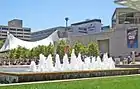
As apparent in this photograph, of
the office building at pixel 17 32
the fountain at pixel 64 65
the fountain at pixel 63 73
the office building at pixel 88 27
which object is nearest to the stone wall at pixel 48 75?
the fountain at pixel 63 73

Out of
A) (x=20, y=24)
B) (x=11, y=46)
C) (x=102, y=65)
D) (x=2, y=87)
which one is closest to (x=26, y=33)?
(x=20, y=24)

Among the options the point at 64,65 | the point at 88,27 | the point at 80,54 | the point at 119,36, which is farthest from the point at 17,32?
the point at 64,65

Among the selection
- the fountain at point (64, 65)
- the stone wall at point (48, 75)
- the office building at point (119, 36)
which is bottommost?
the stone wall at point (48, 75)

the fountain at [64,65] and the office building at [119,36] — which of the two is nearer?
the fountain at [64,65]

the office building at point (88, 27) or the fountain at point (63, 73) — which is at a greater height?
the office building at point (88, 27)

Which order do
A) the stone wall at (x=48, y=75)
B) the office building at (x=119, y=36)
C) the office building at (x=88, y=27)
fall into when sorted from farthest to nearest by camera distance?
the office building at (x=88, y=27) → the office building at (x=119, y=36) → the stone wall at (x=48, y=75)

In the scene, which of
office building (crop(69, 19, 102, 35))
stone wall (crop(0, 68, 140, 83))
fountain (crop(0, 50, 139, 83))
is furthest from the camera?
office building (crop(69, 19, 102, 35))

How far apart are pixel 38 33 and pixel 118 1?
12001cm

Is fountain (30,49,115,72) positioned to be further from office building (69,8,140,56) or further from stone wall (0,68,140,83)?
office building (69,8,140,56)

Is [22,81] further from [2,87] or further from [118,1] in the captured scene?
[118,1]

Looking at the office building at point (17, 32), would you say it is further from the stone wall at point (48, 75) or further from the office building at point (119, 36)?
the stone wall at point (48, 75)

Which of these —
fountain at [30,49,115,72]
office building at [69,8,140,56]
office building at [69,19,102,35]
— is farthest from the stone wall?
office building at [69,19,102,35]

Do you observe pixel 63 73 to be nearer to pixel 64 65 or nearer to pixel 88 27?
pixel 64 65

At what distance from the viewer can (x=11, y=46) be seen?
7512 centimetres
